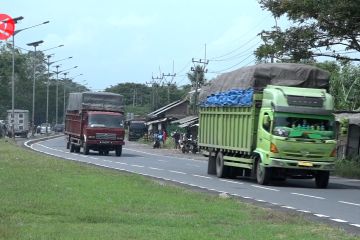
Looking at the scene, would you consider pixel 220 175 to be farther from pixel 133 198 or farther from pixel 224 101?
pixel 133 198

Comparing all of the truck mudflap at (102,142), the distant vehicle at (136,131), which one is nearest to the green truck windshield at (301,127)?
the truck mudflap at (102,142)

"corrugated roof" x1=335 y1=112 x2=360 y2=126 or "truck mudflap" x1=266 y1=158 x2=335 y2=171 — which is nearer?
"truck mudflap" x1=266 y1=158 x2=335 y2=171

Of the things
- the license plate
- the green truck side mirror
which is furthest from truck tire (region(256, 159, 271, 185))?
the green truck side mirror

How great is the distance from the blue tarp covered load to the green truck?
118 mm

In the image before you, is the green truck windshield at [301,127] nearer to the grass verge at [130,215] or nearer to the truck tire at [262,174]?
the truck tire at [262,174]

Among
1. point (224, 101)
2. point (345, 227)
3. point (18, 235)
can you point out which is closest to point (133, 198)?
point (345, 227)

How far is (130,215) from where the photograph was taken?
43.6 ft

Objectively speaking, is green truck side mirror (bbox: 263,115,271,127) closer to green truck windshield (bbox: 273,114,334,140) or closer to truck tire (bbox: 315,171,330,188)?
green truck windshield (bbox: 273,114,334,140)

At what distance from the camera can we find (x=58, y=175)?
74.8 feet

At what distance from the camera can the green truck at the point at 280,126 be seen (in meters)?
23.4

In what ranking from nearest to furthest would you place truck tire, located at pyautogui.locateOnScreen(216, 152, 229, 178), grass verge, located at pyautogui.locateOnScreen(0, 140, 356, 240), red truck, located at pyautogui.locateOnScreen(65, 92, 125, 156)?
grass verge, located at pyautogui.locateOnScreen(0, 140, 356, 240) → truck tire, located at pyautogui.locateOnScreen(216, 152, 229, 178) → red truck, located at pyautogui.locateOnScreen(65, 92, 125, 156)

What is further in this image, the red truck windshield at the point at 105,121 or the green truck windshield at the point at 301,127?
the red truck windshield at the point at 105,121

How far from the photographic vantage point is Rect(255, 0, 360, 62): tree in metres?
28.2

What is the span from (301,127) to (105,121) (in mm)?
22326
